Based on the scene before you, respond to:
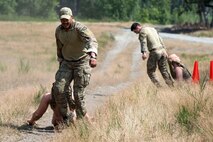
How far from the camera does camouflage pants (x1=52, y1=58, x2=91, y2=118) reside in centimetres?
748

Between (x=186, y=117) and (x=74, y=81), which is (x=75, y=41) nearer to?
(x=74, y=81)

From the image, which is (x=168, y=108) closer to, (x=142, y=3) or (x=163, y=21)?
(x=163, y=21)

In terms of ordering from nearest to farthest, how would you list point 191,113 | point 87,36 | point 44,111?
point 191,113
point 87,36
point 44,111

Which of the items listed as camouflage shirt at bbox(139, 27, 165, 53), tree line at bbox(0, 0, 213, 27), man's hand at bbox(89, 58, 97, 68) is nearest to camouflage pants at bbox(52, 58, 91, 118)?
man's hand at bbox(89, 58, 97, 68)

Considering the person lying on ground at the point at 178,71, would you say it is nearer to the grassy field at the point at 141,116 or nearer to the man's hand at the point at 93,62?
the grassy field at the point at 141,116

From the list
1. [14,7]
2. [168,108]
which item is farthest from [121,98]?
[14,7]

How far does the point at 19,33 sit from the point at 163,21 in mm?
55348

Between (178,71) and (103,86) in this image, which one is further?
(103,86)

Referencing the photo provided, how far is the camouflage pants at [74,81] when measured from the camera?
7480 millimetres

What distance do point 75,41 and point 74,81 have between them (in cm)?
58

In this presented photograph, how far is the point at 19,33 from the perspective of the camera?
45.8 metres

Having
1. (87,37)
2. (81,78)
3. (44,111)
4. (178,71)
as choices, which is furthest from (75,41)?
(178,71)

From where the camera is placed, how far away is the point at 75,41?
7516mm

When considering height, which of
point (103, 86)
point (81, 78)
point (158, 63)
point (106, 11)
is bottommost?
point (106, 11)
